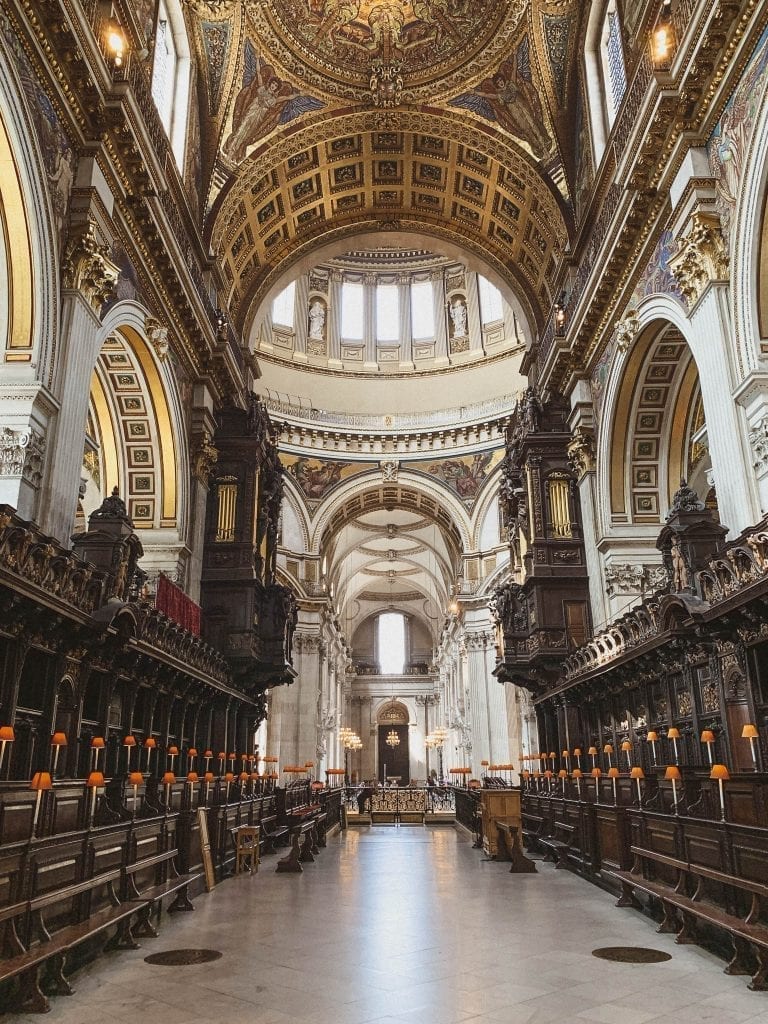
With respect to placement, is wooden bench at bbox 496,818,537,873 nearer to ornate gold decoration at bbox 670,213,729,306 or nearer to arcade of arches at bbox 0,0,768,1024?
arcade of arches at bbox 0,0,768,1024

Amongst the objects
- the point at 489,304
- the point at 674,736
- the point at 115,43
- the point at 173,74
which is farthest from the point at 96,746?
the point at 489,304

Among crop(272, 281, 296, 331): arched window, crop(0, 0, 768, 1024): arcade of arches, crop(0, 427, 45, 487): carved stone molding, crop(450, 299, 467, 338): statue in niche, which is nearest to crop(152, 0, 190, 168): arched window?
crop(0, 0, 768, 1024): arcade of arches

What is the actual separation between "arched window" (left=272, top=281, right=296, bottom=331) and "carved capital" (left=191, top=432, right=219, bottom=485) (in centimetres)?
1667

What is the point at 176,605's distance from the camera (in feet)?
48.6

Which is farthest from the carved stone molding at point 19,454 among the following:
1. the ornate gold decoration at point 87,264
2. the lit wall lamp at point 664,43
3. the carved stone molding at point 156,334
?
the lit wall lamp at point 664,43

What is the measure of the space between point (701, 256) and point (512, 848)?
889cm

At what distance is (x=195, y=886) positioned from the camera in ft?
31.3

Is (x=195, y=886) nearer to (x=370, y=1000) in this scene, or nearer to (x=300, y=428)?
(x=370, y=1000)

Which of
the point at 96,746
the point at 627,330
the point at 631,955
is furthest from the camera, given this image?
the point at 627,330

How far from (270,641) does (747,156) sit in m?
13.7

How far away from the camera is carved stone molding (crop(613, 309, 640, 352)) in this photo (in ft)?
44.9

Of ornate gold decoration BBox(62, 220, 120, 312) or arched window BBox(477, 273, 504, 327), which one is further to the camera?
arched window BBox(477, 273, 504, 327)

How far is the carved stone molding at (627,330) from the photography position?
13673 millimetres

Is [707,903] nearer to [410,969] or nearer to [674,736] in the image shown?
[674,736]
